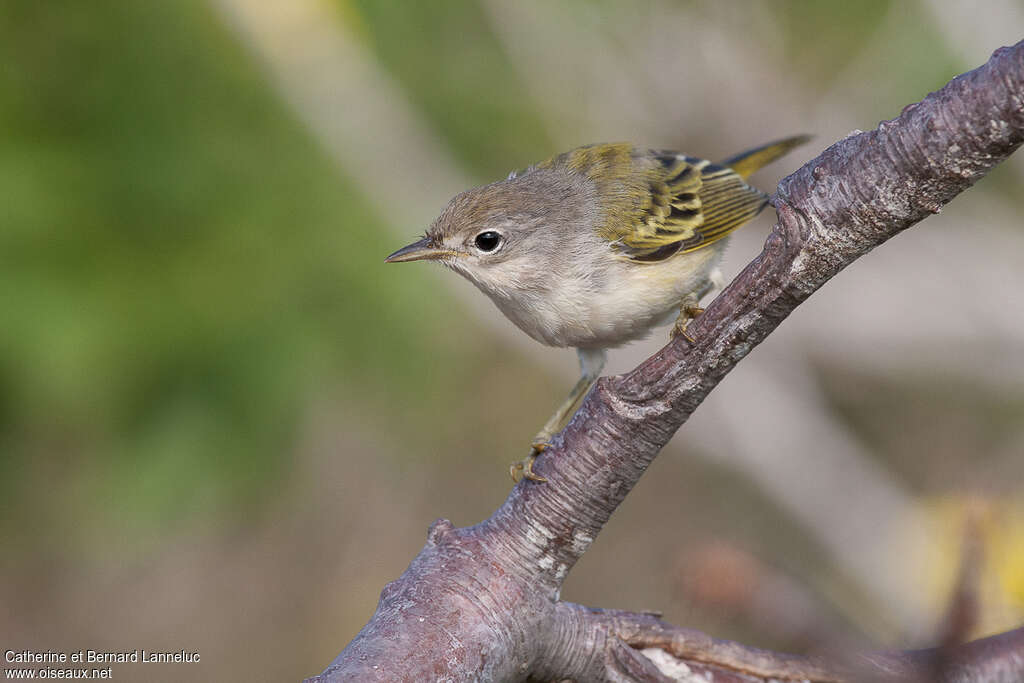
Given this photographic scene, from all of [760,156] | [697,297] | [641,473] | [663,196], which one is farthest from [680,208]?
[641,473]

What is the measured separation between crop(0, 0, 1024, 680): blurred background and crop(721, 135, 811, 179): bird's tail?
1.29m

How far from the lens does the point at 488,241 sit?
3.57 meters

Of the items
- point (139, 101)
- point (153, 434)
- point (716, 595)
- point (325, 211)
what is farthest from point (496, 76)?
point (716, 595)

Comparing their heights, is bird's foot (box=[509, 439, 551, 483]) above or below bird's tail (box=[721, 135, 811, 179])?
below

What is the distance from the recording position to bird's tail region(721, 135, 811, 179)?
170 inches

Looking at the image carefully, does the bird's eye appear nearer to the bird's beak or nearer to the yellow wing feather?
the bird's beak

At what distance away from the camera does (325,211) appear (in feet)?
19.6

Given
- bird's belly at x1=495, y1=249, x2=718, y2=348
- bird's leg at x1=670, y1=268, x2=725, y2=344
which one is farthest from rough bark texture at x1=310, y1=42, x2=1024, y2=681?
bird's belly at x1=495, y1=249, x2=718, y2=348

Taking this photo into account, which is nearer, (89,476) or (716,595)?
(716,595)

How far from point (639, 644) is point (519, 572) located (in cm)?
42

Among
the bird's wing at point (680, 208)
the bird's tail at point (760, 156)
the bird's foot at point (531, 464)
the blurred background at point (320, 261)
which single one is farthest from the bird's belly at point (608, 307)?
the blurred background at point (320, 261)

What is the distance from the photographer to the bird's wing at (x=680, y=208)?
3.70 m

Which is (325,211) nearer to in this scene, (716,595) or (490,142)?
(490,142)

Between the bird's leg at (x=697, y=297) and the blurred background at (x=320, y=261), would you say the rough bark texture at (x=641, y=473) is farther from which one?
the blurred background at (x=320, y=261)
